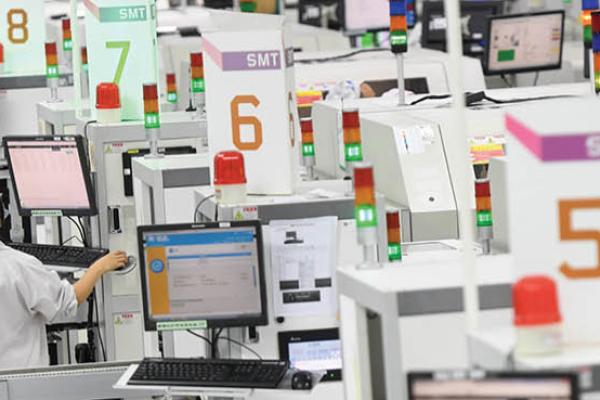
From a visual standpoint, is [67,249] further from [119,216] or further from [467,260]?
[467,260]

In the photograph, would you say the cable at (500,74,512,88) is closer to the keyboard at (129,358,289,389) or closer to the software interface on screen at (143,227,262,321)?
the software interface on screen at (143,227,262,321)

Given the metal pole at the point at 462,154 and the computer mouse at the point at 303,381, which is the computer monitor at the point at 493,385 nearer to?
the metal pole at the point at 462,154

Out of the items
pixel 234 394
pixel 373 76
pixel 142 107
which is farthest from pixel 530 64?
pixel 234 394

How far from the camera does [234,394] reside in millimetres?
5324

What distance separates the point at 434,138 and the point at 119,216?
74.1 inches

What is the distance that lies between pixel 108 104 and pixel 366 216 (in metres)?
3.61

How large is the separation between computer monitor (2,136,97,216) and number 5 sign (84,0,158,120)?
18.2 inches

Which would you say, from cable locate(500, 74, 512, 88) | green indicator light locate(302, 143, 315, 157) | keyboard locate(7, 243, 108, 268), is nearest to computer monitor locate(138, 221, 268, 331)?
green indicator light locate(302, 143, 315, 157)

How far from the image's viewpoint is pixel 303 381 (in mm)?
5273

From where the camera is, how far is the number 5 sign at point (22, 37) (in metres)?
11.1

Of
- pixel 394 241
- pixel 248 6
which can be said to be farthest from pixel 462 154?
pixel 248 6

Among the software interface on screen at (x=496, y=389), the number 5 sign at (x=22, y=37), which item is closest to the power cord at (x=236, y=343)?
the software interface on screen at (x=496, y=389)

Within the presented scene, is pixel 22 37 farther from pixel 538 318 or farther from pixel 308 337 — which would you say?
pixel 538 318

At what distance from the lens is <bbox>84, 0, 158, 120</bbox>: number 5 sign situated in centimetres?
825
